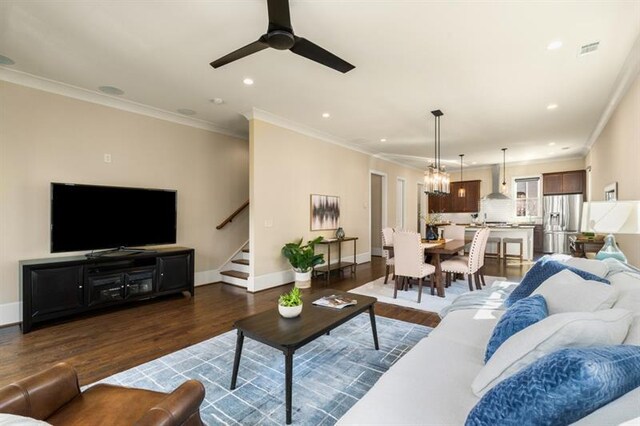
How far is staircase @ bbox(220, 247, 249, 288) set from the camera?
512cm

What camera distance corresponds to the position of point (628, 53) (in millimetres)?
2982

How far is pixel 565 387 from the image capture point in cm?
77

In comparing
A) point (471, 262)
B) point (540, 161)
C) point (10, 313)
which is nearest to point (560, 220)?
point (540, 161)

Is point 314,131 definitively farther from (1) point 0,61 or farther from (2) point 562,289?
(2) point 562,289

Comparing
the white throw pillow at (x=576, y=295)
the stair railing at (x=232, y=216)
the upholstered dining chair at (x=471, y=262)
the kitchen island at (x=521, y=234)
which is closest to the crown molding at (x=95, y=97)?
the stair railing at (x=232, y=216)

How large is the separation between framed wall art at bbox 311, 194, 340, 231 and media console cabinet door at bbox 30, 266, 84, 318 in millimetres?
3674

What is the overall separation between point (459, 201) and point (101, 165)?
999 cm

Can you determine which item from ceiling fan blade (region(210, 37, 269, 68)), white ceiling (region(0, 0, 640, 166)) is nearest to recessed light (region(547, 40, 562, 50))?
white ceiling (region(0, 0, 640, 166))

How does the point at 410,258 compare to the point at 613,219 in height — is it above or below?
below

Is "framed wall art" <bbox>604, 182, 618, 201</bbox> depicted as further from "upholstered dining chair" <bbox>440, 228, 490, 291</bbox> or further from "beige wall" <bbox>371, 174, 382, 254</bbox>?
"beige wall" <bbox>371, 174, 382, 254</bbox>

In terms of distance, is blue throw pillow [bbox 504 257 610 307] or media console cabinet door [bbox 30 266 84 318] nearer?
blue throw pillow [bbox 504 257 610 307]

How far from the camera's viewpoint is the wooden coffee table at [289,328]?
1822 millimetres

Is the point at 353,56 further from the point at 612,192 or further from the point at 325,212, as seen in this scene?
the point at 612,192

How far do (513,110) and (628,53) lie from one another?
5.46ft
